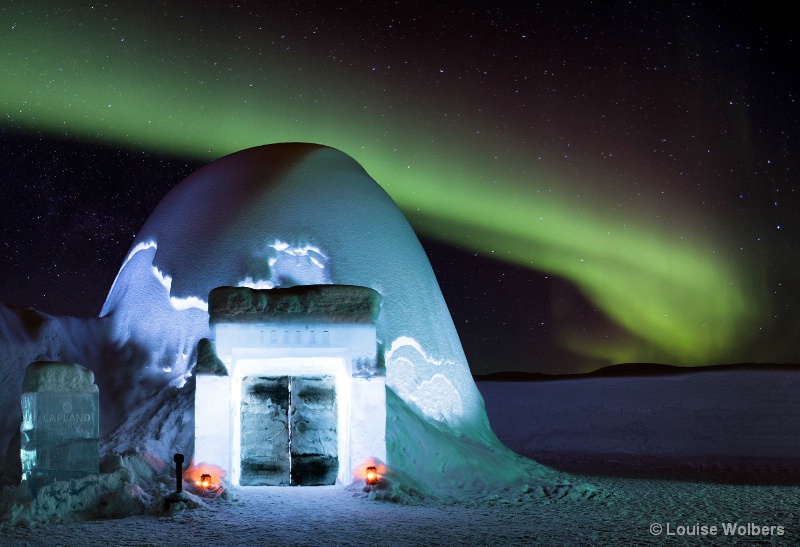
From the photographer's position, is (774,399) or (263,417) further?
(774,399)

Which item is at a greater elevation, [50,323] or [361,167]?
[361,167]

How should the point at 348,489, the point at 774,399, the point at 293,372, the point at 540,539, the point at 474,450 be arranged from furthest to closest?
the point at 774,399 < the point at 474,450 < the point at 293,372 < the point at 348,489 < the point at 540,539

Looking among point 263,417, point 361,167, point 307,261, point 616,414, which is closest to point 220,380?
point 263,417

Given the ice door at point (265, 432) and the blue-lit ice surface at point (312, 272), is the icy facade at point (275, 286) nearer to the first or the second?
the blue-lit ice surface at point (312, 272)

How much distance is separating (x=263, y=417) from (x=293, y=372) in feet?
2.84

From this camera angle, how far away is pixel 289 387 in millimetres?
12852

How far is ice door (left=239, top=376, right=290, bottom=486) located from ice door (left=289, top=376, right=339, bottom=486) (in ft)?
0.44

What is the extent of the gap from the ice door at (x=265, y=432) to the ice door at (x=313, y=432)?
133 millimetres

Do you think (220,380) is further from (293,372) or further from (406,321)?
(406,321)

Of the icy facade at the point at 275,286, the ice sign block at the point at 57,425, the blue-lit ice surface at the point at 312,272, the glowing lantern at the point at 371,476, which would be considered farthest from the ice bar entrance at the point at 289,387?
the ice sign block at the point at 57,425

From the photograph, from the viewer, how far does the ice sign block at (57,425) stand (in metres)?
9.80

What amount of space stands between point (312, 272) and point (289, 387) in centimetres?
288

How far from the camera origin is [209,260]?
604 inches

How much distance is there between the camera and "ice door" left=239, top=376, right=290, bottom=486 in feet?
41.6
